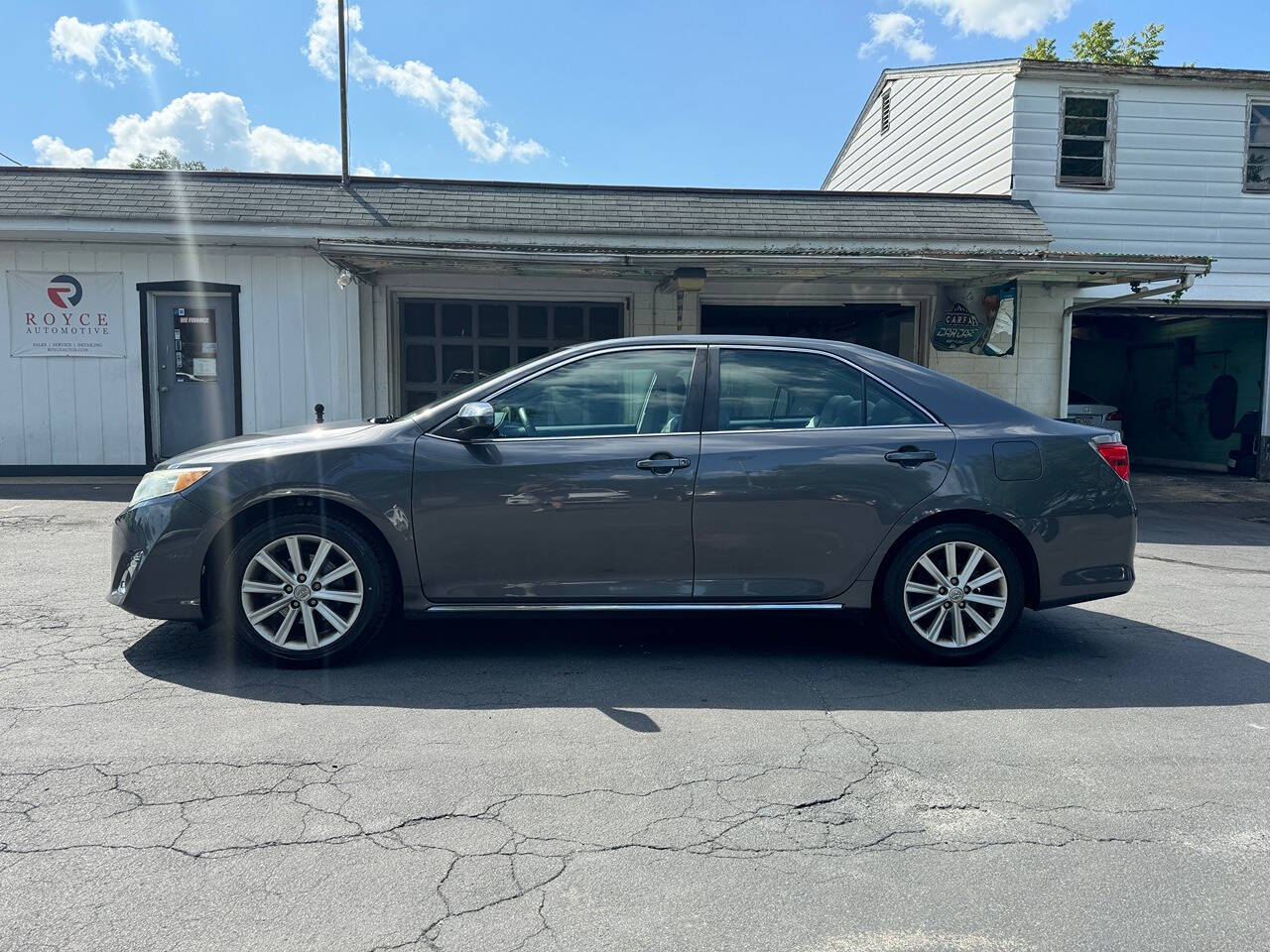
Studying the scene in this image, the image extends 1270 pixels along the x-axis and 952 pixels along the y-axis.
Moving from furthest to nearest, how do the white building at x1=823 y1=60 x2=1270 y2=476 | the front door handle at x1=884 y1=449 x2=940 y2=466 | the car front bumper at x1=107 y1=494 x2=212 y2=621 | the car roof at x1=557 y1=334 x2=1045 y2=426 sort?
the white building at x1=823 y1=60 x2=1270 y2=476 → the car roof at x1=557 y1=334 x2=1045 y2=426 → the front door handle at x1=884 y1=449 x2=940 y2=466 → the car front bumper at x1=107 y1=494 x2=212 y2=621

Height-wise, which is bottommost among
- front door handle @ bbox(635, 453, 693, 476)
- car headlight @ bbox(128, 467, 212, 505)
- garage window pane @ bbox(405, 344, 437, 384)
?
car headlight @ bbox(128, 467, 212, 505)

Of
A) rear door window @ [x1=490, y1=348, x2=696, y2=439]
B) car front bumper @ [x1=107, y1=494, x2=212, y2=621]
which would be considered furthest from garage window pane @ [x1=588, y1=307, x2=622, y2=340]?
car front bumper @ [x1=107, y1=494, x2=212, y2=621]

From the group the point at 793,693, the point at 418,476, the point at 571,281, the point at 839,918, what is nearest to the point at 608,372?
the point at 418,476

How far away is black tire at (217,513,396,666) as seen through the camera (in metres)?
4.28

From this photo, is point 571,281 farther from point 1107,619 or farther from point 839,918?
point 839,918

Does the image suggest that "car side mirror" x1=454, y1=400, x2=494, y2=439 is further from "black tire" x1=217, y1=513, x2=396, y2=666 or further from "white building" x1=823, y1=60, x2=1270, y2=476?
"white building" x1=823, y1=60, x2=1270, y2=476

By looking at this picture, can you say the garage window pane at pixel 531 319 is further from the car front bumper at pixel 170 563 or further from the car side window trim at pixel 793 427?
the car front bumper at pixel 170 563

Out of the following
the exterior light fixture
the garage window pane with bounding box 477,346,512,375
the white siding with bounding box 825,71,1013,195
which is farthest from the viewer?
the white siding with bounding box 825,71,1013,195

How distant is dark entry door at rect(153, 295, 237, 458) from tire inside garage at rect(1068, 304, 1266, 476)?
12.2 m

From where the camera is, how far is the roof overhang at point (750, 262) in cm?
958

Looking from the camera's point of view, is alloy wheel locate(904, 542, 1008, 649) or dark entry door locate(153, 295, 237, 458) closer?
alloy wheel locate(904, 542, 1008, 649)

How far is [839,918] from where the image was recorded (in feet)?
8.02

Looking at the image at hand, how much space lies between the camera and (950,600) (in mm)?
4531

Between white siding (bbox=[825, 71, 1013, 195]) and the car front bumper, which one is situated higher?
white siding (bbox=[825, 71, 1013, 195])
